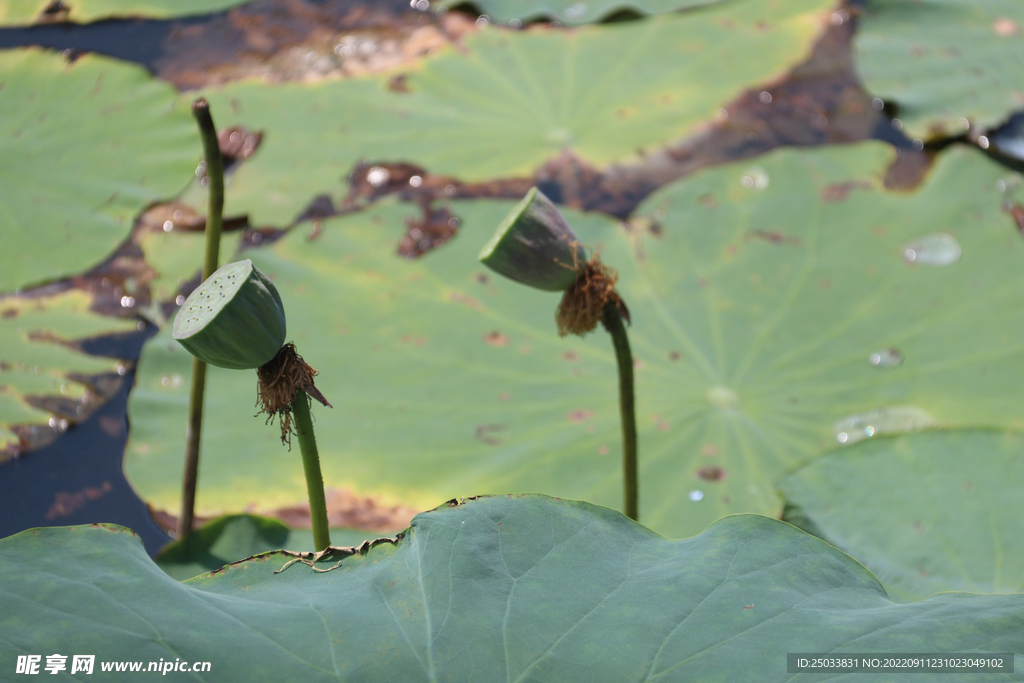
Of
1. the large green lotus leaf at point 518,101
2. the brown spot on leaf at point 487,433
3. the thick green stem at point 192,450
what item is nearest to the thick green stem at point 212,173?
the thick green stem at point 192,450

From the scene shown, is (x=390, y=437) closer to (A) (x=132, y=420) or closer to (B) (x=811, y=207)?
(A) (x=132, y=420)

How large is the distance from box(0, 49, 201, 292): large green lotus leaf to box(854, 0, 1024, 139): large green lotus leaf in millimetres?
2116

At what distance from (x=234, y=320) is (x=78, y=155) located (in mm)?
1688

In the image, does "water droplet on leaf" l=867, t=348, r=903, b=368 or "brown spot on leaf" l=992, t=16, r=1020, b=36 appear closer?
"water droplet on leaf" l=867, t=348, r=903, b=368

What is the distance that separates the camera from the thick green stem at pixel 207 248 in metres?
0.97

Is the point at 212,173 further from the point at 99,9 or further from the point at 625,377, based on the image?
the point at 99,9

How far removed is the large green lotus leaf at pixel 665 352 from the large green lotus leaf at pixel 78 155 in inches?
18.7

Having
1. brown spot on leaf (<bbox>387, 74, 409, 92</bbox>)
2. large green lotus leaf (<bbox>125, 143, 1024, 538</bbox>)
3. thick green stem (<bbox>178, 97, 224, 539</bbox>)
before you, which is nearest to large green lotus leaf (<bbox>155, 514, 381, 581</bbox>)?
thick green stem (<bbox>178, 97, 224, 539</bbox>)

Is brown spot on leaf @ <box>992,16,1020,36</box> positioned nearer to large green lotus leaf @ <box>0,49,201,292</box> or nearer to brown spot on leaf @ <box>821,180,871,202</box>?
brown spot on leaf @ <box>821,180,871,202</box>

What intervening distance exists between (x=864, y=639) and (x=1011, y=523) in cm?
66

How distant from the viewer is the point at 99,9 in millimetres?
2594

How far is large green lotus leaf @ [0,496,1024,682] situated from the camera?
70 centimetres

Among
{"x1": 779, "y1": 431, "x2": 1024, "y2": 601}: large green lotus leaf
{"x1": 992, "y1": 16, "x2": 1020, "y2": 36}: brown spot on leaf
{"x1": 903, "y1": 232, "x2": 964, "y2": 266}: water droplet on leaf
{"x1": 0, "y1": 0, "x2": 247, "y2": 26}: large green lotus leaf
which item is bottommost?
{"x1": 779, "y1": 431, "x2": 1024, "y2": 601}: large green lotus leaf

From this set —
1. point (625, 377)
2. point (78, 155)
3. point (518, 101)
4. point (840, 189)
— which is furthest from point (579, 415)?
point (78, 155)
